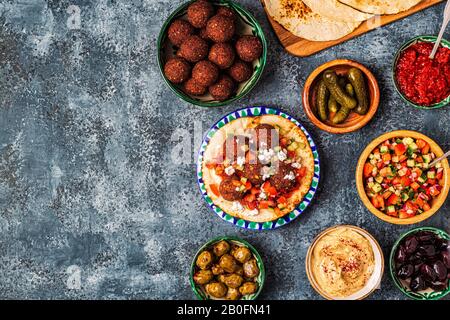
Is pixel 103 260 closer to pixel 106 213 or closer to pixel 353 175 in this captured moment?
pixel 106 213

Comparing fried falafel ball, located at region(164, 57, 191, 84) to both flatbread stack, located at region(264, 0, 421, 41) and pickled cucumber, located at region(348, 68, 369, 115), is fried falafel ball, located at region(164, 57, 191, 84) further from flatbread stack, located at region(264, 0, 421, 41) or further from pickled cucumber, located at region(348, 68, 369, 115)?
pickled cucumber, located at region(348, 68, 369, 115)

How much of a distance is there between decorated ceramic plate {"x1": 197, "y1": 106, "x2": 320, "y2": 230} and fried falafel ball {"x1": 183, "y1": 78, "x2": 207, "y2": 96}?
1.25 ft

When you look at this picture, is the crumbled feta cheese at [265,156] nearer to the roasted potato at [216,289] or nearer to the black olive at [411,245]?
the roasted potato at [216,289]

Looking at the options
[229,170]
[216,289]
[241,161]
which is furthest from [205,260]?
[241,161]

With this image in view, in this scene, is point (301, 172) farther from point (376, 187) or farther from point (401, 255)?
point (401, 255)

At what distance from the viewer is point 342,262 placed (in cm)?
479

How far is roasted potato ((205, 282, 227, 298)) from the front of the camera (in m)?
4.86

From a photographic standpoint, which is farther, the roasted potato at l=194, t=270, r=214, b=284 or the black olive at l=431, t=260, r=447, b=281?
the roasted potato at l=194, t=270, r=214, b=284

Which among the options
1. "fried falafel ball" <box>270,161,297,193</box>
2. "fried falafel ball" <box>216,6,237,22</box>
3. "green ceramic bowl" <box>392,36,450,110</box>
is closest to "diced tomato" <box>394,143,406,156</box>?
"green ceramic bowl" <box>392,36,450,110</box>

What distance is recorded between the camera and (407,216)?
485cm

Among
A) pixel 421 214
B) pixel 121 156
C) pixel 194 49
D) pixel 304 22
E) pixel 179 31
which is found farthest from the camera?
pixel 121 156

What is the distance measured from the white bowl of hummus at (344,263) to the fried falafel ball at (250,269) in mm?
463

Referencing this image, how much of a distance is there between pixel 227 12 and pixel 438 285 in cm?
300

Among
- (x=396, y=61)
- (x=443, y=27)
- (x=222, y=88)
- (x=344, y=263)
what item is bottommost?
(x=344, y=263)
